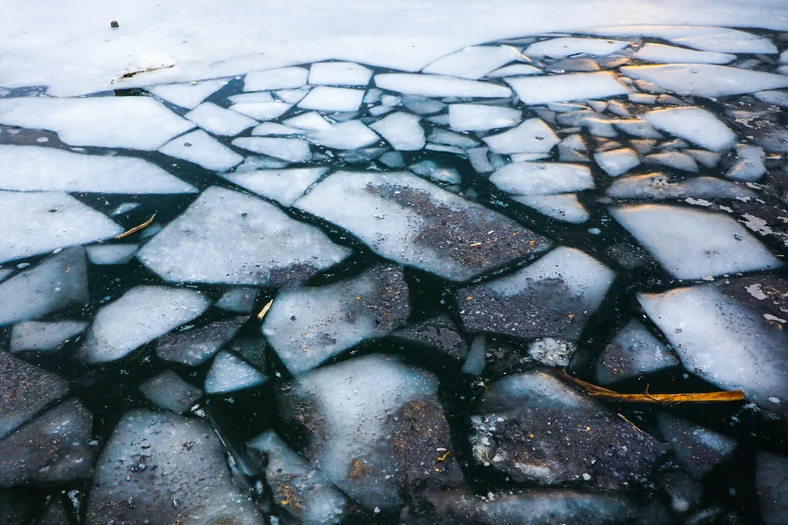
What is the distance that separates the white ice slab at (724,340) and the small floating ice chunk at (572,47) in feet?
7.15

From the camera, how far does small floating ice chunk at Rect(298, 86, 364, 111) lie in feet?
8.98

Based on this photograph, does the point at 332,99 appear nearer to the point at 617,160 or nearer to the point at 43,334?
the point at 617,160

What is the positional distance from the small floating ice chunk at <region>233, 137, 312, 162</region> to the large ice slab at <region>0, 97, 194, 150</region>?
33 centimetres

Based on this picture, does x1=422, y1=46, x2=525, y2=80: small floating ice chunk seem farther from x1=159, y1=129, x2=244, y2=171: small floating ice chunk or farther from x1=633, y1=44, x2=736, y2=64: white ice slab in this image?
x1=159, y1=129, x2=244, y2=171: small floating ice chunk

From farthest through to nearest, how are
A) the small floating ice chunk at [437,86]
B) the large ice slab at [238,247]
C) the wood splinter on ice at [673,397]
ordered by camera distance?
1. the small floating ice chunk at [437,86]
2. the large ice slab at [238,247]
3. the wood splinter on ice at [673,397]

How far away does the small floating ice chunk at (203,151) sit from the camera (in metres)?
2.26

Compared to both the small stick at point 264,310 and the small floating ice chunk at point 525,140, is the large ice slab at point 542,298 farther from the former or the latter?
the small floating ice chunk at point 525,140

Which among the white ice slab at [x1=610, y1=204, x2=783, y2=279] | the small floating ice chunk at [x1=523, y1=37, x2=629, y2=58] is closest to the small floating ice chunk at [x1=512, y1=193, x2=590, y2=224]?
the white ice slab at [x1=610, y1=204, x2=783, y2=279]

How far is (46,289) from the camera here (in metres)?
1.64

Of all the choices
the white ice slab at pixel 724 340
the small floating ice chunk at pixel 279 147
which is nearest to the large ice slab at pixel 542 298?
the white ice slab at pixel 724 340

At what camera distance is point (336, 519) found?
109 centimetres

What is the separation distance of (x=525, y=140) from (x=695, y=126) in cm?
79

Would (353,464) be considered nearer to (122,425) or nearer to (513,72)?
(122,425)

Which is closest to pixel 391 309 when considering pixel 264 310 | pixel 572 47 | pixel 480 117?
pixel 264 310
